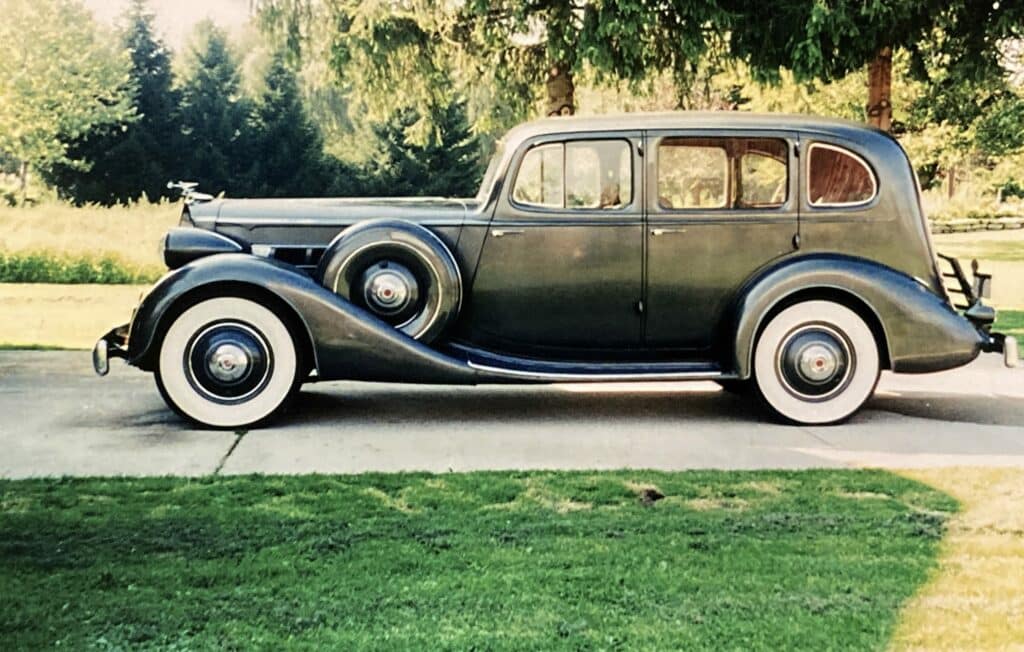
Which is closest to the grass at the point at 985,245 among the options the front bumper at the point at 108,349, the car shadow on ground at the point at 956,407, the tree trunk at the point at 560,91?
the tree trunk at the point at 560,91

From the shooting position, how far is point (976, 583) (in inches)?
158

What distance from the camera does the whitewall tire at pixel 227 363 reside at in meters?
6.79

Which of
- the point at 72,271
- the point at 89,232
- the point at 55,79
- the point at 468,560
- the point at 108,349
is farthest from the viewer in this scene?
the point at 55,79

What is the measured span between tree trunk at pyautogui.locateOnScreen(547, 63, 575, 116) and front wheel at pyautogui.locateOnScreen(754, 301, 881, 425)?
8832mm

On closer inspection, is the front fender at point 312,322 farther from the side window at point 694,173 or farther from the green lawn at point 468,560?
the side window at point 694,173

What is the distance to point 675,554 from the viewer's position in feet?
14.2

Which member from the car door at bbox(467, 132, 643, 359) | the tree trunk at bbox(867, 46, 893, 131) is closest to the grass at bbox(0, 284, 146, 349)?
the car door at bbox(467, 132, 643, 359)

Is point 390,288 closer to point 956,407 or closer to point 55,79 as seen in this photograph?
point 956,407

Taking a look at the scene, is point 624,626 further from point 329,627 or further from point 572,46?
point 572,46

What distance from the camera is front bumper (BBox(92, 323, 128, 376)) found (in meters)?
6.73

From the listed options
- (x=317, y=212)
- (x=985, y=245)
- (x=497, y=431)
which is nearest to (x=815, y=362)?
(x=497, y=431)

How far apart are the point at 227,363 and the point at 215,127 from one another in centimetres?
3321

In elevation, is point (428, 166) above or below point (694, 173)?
above

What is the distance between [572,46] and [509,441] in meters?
8.33
